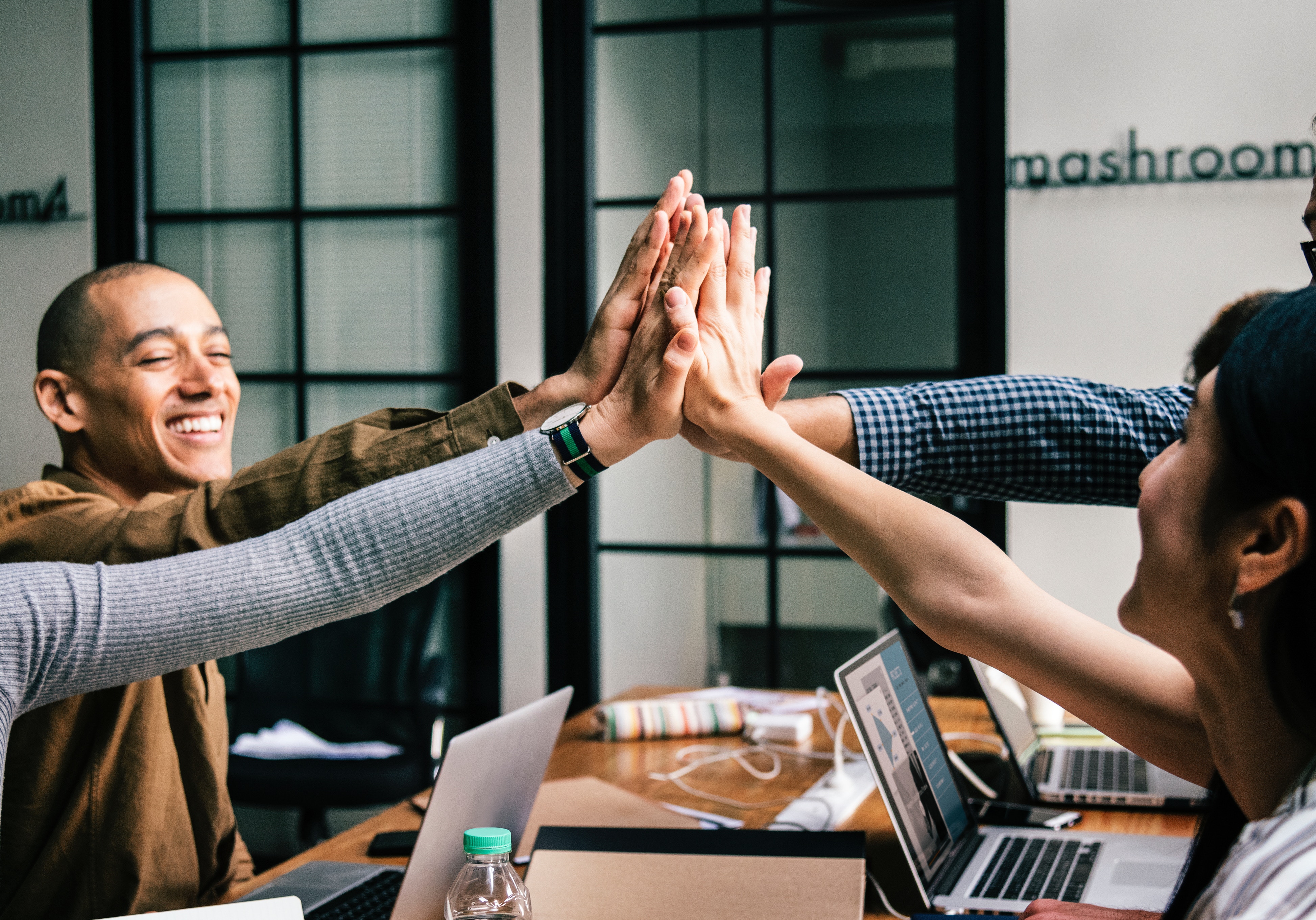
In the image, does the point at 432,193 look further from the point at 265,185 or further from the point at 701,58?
the point at 701,58

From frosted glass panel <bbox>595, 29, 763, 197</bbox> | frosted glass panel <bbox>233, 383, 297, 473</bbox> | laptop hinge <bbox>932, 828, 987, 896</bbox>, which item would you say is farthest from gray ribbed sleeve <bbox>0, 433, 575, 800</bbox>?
frosted glass panel <bbox>233, 383, 297, 473</bbox>

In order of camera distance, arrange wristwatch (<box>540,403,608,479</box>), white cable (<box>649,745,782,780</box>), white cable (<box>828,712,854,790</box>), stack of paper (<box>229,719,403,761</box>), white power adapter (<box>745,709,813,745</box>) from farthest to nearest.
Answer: stack of paper (<box>229,719,403,761</box>), white power adapter (<box>745,709,813,745</box>), white cable (<box>649,745,782,780</box>), white cable (<box>828,712,854,790</box>), wristwatch (<box>540,403,608,479</box>)

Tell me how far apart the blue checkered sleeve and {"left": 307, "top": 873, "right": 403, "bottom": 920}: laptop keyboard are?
83 cm

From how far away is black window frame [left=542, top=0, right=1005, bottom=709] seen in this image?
131 inches

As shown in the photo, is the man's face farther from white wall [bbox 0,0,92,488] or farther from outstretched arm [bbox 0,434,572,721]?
white wall [bbox 0,0,92,488]

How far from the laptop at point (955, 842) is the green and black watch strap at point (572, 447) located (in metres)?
0.38

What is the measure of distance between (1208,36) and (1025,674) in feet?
9.08

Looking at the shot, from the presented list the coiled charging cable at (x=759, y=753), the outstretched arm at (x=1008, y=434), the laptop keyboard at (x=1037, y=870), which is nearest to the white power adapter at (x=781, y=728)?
the coiled charging cable at (x=759, y=753)

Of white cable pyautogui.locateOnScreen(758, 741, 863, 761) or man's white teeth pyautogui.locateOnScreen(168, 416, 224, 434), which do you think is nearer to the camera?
man's white teeth pyautogui.locateOnScreen(168, 416, 224, 434)

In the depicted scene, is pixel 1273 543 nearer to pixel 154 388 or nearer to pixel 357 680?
pixel 154 388

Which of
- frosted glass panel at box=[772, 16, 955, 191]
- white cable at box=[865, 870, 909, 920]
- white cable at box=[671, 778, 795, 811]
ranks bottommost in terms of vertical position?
white cable at box=[671, 778, 795, 811]

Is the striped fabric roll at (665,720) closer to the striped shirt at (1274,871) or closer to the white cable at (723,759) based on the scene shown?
the white cable at (723,759)

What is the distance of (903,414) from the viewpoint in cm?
156

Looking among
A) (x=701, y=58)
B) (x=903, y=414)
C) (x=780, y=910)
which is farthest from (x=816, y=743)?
(x=701, y=58)
